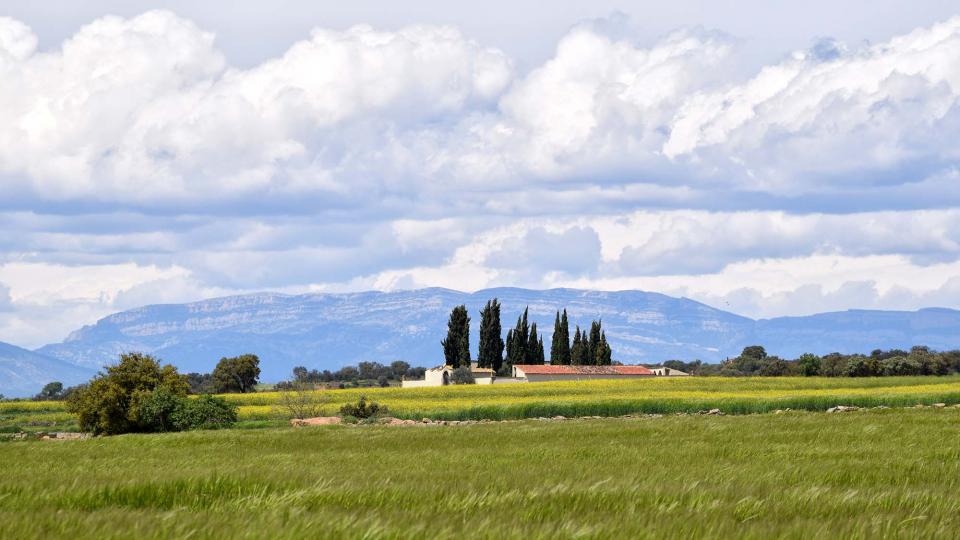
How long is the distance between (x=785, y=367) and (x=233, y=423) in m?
114

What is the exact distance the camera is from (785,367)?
164 metres

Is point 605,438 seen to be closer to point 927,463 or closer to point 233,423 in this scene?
point 927,463

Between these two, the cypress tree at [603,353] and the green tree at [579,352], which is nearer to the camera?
the cypress tree at [603,353]

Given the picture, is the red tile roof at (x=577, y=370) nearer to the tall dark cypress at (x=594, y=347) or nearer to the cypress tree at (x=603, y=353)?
the cypress tree at (x=603, y=353)

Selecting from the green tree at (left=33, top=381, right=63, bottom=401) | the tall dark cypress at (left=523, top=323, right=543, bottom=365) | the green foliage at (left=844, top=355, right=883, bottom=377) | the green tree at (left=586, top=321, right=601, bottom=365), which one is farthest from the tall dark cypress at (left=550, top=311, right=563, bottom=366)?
the green tree at (left=33, top=381, right=63, bottom=401)

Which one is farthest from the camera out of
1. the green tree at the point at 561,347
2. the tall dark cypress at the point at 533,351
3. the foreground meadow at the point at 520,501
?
the green tree at the point at 561,347

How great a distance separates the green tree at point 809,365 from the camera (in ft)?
500

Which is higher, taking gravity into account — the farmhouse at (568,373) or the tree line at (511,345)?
the tree line at (511,345)

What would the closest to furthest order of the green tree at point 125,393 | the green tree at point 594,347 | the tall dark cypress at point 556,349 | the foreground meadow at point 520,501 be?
the foreground meadow at point 520,501, the green tree at point 125,393, the tall dark cypress at point 556,349, the green tree at point 594,347

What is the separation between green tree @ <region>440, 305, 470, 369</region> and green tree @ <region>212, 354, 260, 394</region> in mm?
31105

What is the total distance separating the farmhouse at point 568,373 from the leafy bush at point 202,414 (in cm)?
8597

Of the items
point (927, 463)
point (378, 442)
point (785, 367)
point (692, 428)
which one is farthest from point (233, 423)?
point (785, 367)

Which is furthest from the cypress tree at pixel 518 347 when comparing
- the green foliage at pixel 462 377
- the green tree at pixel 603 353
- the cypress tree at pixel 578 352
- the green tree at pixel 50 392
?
the green tree at pixel 50 392

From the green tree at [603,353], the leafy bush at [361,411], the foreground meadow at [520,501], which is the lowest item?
the foreground meadow at [520,501]
